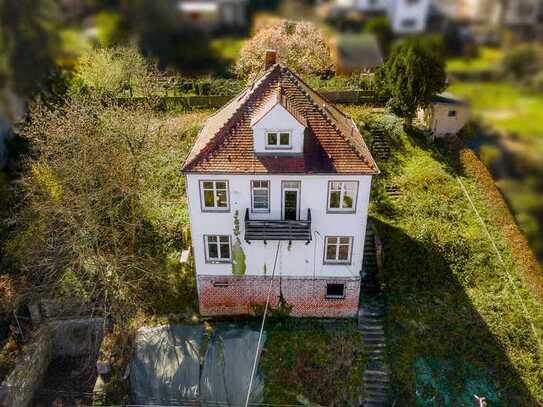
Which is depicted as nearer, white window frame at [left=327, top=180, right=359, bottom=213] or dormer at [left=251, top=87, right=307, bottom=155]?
dormer at [left=251, top=87, right=307, bottom=155]

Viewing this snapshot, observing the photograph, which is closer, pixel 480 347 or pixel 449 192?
pixel 480 347

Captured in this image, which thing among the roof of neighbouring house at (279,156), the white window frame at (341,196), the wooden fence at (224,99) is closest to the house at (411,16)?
the roof of neighbouring house at (279,156)

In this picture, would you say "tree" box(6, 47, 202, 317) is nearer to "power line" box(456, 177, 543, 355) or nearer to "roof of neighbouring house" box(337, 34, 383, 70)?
"roof of neighbouring house" box(337, 34, 383, 70)

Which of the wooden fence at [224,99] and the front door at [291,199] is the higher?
the front door at [291,199]

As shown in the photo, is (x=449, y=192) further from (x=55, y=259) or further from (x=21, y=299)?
(x=21, y=299)

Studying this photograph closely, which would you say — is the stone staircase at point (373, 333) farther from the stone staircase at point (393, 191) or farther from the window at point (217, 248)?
the window at point (217, 248)

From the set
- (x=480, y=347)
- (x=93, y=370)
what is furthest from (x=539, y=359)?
(x=93, y=370)

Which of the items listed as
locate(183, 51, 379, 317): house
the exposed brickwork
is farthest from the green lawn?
the exposed brickwork
